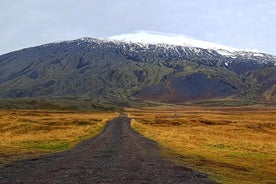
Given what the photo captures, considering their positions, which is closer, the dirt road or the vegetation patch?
the dirt road

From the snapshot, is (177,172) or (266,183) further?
(177,172)

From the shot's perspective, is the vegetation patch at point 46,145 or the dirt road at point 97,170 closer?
the dirt road at point 97,170

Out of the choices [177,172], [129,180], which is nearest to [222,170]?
[177,172]

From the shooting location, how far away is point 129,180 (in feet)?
73.8

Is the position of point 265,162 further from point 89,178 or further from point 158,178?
point 89,178

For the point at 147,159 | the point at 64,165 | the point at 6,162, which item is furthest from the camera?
the point at 147,159

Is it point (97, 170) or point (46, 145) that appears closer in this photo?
point (97, 170)

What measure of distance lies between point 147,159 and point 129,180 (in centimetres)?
1049

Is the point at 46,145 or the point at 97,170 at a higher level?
the point at 97,170

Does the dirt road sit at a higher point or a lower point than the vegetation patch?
higher

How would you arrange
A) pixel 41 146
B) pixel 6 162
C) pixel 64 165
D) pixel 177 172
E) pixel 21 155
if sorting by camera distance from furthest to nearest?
pixel 41 146 < pixel 21 155 < pixel 6 162 < pixel 64 165 < pixel 177 172

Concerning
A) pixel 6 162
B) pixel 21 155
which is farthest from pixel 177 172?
pixel 21 155

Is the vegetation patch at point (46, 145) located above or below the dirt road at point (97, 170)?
below

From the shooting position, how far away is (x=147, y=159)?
3291 centimetres
